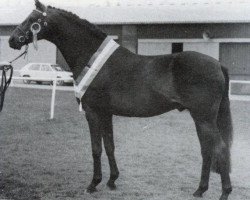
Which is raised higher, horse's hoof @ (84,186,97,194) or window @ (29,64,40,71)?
horse's hoof @ (84,186,97,194)

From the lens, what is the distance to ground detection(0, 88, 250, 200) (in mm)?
5566

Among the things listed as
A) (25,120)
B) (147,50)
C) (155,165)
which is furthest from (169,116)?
(147,50)

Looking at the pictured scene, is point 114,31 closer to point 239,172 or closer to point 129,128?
point 129,128

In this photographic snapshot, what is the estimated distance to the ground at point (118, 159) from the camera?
557 centimetres

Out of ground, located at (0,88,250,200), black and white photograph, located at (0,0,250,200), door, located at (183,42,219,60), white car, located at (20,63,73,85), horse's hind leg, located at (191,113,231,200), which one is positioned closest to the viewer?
horse's hind leg, located at (191,113,231,200)

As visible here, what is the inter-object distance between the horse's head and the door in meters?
19.7

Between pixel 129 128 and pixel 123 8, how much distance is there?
54.2 ft

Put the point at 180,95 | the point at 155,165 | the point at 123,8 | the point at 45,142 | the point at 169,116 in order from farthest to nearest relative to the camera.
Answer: the point at 123,8 < the point at 169,116 < the point at 45,142 < the point at 155,165 < the point at 180,95

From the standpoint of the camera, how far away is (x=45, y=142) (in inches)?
338

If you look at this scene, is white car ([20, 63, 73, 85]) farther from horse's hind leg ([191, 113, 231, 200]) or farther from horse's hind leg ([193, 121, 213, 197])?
horse's hind leg ([191, 113, 231, 200])

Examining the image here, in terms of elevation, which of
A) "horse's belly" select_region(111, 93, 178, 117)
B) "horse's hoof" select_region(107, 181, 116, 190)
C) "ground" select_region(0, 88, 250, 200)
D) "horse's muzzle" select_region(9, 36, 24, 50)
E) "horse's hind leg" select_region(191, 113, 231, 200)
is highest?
"horse's muzzle" select_region(9, 36, 24, 50)

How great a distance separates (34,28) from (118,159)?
9.05ft

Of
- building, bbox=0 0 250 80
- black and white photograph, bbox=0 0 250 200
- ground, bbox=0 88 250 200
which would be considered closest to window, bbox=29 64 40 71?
building, bbox=0 0 250 80

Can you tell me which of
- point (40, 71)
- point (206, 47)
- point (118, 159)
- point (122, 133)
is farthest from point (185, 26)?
point (118, 159)
